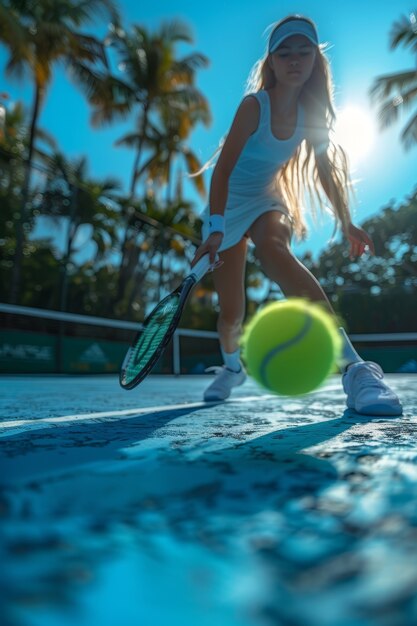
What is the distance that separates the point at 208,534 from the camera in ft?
1.47

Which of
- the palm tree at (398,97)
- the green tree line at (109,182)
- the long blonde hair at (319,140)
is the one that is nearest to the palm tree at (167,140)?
the green tree line at (109,182)

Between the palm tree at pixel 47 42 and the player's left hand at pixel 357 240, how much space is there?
27.0 ft

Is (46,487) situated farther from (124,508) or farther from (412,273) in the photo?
(412,273)

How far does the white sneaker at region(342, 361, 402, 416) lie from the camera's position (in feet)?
4.78

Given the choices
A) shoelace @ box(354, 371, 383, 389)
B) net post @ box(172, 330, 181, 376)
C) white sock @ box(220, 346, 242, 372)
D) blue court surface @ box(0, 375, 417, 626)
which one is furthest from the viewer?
net post @ box(172, 330, 181, 376)

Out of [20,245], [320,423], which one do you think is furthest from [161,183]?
[320,423]

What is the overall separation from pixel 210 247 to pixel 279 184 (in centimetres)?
Answer: 78

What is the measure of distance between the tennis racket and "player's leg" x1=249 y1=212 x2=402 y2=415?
302mm

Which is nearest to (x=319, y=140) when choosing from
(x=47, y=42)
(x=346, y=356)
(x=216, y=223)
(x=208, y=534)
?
(x=216, y=223)

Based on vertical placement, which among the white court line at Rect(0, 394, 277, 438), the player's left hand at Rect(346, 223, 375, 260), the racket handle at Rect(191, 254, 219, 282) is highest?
the player's left hand at Rect(346, 223, 375, 260)

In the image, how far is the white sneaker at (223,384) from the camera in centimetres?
223

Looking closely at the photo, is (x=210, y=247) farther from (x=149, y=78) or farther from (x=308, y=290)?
(x=149, y=78)

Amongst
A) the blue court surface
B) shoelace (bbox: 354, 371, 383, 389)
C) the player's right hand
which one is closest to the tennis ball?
shoelace (bbox: 354, 371, 383, 389)

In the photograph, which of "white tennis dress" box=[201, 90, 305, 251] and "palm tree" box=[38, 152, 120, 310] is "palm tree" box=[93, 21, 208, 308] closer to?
"palm tree" box=[38, 152, 120, 310]
